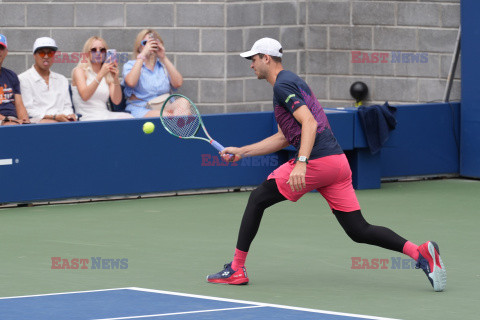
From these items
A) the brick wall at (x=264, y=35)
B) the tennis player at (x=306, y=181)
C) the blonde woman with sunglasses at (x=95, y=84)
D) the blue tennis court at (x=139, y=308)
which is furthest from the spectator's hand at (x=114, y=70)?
the blue tennis court at (x=139, y=308)

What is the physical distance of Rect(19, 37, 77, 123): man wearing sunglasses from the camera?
1230 cm

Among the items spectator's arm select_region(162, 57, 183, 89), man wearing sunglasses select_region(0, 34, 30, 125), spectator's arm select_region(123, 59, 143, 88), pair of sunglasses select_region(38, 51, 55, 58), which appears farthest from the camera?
spectator's arm select_region(162, 57, 183, 89)

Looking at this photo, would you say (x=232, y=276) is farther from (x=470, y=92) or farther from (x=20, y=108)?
(x=470, y=92)

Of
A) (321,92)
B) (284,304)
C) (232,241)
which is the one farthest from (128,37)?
(284,304)

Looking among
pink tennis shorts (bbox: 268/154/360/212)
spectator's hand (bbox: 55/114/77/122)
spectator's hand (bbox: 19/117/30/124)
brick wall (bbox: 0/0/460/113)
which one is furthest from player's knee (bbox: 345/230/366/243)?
brick wall (bbox: 0/0/460/113)

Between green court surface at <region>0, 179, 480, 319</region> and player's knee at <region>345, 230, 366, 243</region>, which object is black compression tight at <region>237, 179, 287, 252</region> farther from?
player's knee at <region>345, 230, 366, 243</region>

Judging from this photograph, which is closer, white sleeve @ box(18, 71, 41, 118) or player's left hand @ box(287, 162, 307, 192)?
player's left hand @ box(287, 162, 307, 192)

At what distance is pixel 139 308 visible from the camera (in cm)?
686

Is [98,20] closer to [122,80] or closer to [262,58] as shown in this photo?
[122,80]

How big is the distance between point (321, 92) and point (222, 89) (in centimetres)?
135

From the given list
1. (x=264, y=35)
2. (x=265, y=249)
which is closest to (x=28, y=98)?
(x=264, y=35)

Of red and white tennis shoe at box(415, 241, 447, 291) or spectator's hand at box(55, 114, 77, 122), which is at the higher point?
spectator's hand at box(55, 114, 77, 122)

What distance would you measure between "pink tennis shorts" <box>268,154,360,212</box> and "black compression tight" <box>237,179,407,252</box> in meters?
0.06

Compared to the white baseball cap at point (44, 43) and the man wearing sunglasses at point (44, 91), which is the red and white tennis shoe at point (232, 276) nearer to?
the man wearing sunglasses at point (44, 91)
